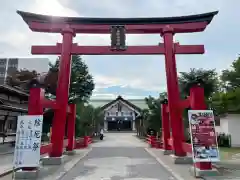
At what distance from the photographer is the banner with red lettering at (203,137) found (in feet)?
30.2

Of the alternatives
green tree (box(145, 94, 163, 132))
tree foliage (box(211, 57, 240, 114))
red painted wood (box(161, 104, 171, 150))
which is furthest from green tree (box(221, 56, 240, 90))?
red painted wood (box(161, 104, 171, 150))

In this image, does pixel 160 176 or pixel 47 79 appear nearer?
pixel 160 176

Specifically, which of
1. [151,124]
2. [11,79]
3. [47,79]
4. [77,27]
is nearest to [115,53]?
[77,27]

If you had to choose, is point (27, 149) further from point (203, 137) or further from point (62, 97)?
point (203, 137)

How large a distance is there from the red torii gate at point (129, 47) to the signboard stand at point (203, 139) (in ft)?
10.7

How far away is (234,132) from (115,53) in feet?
46.0

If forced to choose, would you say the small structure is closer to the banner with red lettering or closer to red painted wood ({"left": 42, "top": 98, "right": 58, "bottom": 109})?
red painted wood ({"left": 42, "top": 98, "right": 58, "bottom": 109})

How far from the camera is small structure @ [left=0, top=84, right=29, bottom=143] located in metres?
20.6

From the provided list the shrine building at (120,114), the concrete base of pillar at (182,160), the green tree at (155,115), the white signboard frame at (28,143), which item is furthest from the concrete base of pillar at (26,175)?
the shrine building at (120,114)

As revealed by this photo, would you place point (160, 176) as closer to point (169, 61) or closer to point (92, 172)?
point (92, 172)

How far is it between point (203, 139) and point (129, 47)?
6.67 meters

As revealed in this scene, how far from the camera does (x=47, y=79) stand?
32.4 m

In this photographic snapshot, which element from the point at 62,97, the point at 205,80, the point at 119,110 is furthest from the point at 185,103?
the point at 119,110

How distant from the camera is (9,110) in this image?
70.3ft
